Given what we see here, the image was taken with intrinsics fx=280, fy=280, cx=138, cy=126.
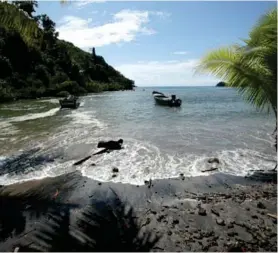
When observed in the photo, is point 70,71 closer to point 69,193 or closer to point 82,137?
point 82,137

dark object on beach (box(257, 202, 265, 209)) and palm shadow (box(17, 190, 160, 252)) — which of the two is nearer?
palm shadow (box(17, 190, 160, 252))

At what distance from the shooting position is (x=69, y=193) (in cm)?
889

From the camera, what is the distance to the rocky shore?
233 inches

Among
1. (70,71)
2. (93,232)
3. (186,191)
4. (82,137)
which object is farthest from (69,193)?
(70,71)

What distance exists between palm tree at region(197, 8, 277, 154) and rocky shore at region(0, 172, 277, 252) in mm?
2894

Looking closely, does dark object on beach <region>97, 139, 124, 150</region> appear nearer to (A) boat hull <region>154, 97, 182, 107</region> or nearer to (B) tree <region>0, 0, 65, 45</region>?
(B) tree <region>0, 0, 65, 45</region>

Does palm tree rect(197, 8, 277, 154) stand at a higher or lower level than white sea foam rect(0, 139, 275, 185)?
higher

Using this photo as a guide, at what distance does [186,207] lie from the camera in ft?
25.2

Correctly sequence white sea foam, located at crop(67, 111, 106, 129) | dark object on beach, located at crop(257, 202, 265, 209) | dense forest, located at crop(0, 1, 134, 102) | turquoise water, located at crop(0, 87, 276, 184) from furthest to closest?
dense forest, located at crop(0, 1, 134, 102) → white sea foam, located at crop(67, 111, 106, 129) → turquoise water, located at crop(0, 87, 276, 184) → dark object on beach, located at crop(257, 202, 265, 209)

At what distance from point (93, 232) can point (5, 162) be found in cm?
778

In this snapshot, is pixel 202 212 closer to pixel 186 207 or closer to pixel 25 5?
pixel 186 207

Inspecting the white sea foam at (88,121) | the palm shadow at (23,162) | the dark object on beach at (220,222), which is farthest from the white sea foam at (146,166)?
the white sea foam at (88,121)

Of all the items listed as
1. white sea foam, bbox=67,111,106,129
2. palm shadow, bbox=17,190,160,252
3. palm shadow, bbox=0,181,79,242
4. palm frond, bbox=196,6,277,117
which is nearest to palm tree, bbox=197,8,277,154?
palm frond, bbox=196,6,277,117

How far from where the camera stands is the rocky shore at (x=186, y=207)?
5.92 metres
